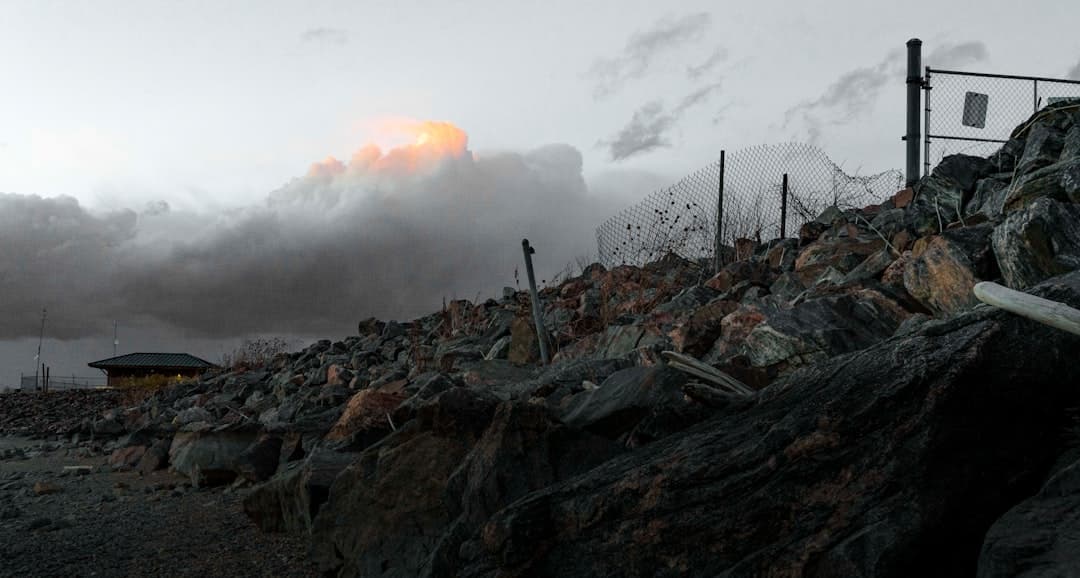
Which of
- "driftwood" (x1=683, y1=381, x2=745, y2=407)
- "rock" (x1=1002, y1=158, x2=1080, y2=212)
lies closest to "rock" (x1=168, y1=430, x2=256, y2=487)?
"driftwood" (x1=683, y1=381, x2=745, y2=407)

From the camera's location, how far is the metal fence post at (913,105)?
1039 centimetres

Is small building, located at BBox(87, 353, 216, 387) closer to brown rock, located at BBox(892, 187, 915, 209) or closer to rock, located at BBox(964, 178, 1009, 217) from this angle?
brown rock, located at BBox(892, 187, 915, 209)

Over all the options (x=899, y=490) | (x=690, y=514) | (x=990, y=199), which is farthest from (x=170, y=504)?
(x=990, y=199)

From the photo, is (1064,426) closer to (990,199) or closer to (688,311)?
(688,311)

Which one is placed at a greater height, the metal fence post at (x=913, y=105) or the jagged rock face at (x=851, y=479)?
the metal fence post at (x=913, y=105)

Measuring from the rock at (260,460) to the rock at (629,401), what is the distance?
167 inches

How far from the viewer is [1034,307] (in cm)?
227

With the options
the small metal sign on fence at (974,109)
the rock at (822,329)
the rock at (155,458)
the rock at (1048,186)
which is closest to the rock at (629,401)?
the rock at (822,329)

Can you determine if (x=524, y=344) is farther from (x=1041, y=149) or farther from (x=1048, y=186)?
(x=1041, y=149)

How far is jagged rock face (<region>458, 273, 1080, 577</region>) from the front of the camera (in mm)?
2100

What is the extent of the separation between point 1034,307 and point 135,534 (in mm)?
5652

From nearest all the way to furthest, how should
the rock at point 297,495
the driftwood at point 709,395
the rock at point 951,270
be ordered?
the driftwood at point 709,395 → the rock at point 297,495 → the rock at point 951,270

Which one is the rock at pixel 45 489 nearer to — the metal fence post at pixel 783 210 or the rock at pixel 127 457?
the rock at pixel 127 457

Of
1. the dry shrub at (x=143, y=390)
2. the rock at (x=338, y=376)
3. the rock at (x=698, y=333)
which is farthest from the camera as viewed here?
the dry shrub at (x=143, y=390)
